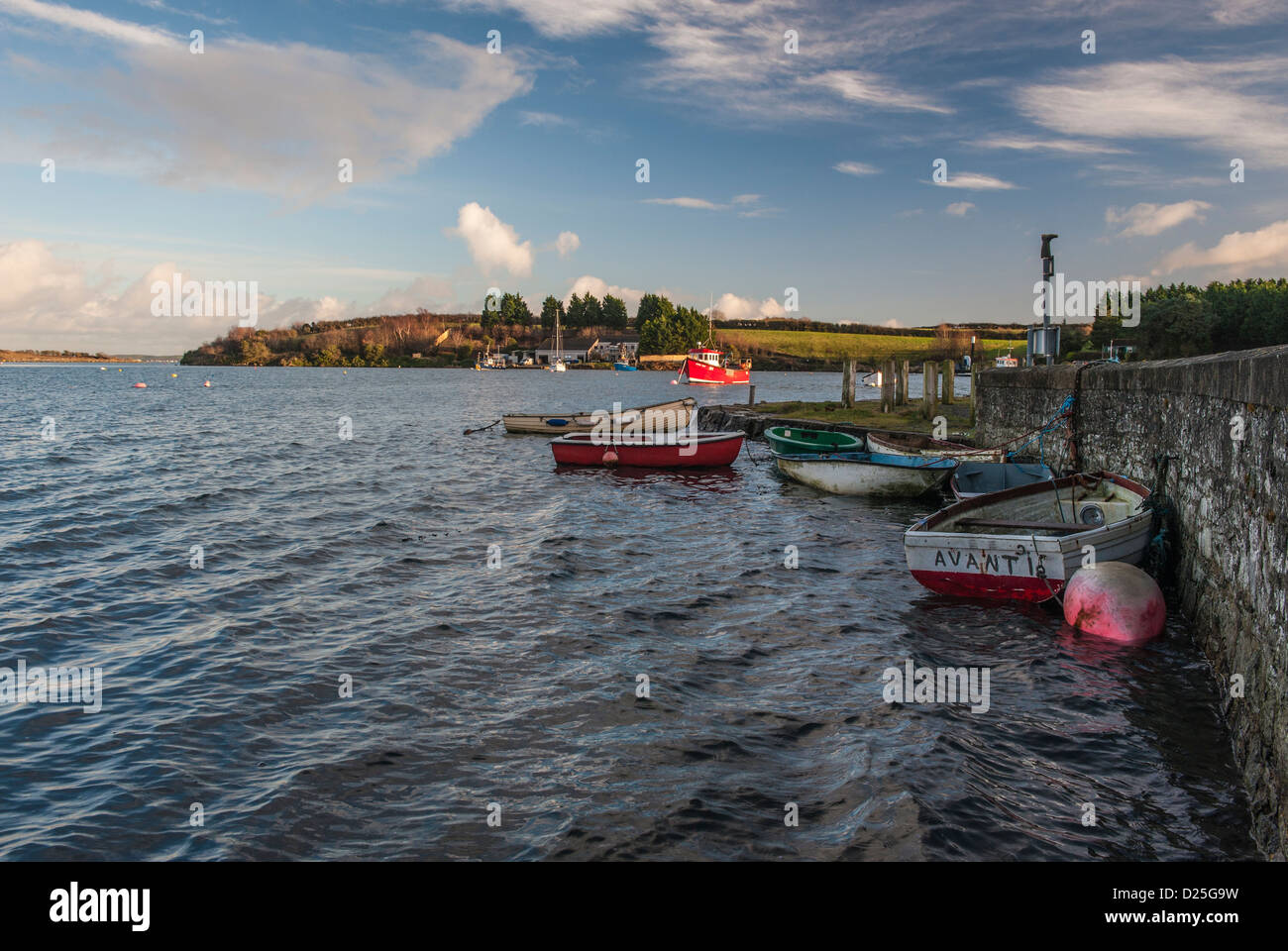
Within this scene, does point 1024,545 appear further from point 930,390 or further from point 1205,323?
point 1205,323

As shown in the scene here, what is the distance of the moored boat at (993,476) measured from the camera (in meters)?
17.0

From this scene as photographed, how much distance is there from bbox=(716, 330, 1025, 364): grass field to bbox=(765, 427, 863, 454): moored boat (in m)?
137

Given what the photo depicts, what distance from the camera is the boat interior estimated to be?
Answer: 1138 cm

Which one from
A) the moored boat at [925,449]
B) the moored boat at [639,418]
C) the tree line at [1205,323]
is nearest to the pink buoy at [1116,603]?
the moored boat at [925,449]

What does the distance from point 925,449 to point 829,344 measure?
16655cm

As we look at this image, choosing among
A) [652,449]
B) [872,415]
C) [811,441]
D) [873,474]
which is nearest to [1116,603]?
[873,474]

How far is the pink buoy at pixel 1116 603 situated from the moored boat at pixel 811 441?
1428 centimetres

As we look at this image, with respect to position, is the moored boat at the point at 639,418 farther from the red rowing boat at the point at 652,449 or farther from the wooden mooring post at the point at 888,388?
the wooden mooring post at the point at 888,388

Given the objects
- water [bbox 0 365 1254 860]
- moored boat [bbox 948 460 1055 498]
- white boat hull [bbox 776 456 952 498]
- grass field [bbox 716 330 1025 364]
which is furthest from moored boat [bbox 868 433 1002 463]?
grass field [bbox 716 330 1025 364]

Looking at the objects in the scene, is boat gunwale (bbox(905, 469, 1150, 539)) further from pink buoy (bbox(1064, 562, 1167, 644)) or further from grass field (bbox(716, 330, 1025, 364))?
grass field (bbox(716, 330, 1025, 364))

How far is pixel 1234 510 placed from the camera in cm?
786

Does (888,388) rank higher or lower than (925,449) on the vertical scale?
higher

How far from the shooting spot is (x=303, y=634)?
1103cm
